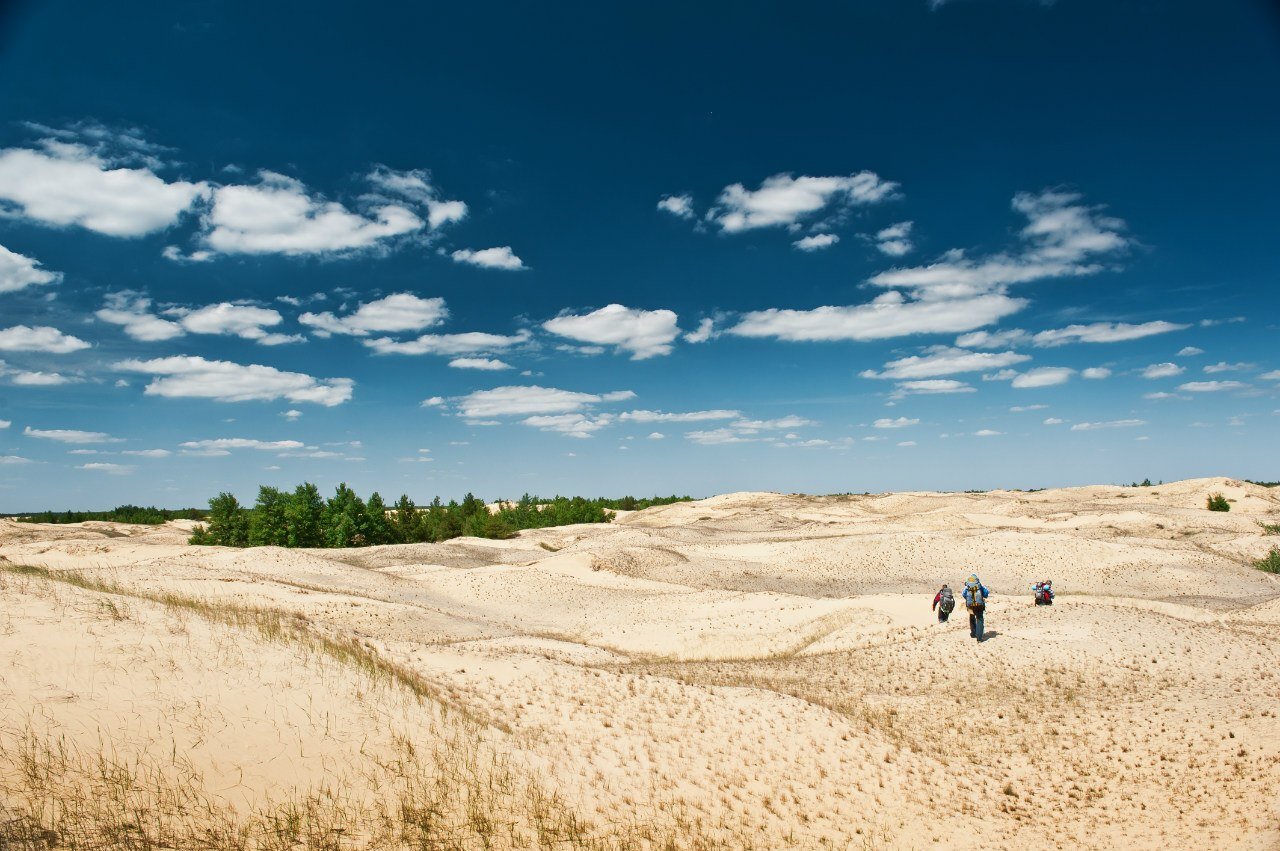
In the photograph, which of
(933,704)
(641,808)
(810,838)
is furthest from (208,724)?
(933,704)

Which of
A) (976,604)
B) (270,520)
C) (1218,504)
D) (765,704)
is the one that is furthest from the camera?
(1218,504)

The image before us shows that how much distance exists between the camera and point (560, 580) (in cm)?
3622

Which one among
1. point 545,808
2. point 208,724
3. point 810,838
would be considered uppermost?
point 208,724

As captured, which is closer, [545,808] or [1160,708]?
[545,808]

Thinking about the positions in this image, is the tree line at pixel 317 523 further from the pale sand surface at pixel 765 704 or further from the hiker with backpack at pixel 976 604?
the hiker with backpack at pixel 976 604

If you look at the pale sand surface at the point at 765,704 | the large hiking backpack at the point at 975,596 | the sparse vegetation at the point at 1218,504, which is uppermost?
the sparse vegetation at the point at 1218,504

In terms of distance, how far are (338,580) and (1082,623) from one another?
3183 cm

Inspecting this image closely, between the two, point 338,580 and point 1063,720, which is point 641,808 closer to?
point 1063,720

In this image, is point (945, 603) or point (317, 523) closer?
point (945, 603)

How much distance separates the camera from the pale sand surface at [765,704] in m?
9.72

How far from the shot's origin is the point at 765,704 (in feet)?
44.7

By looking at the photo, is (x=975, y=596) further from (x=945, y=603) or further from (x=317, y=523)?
(x=317, y=523)

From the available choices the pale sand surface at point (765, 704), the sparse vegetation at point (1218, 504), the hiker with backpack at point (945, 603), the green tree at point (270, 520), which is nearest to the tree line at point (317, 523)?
the green tree at point (270, 520)

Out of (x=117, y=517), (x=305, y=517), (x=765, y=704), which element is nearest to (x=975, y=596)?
(x=765, y=704)
